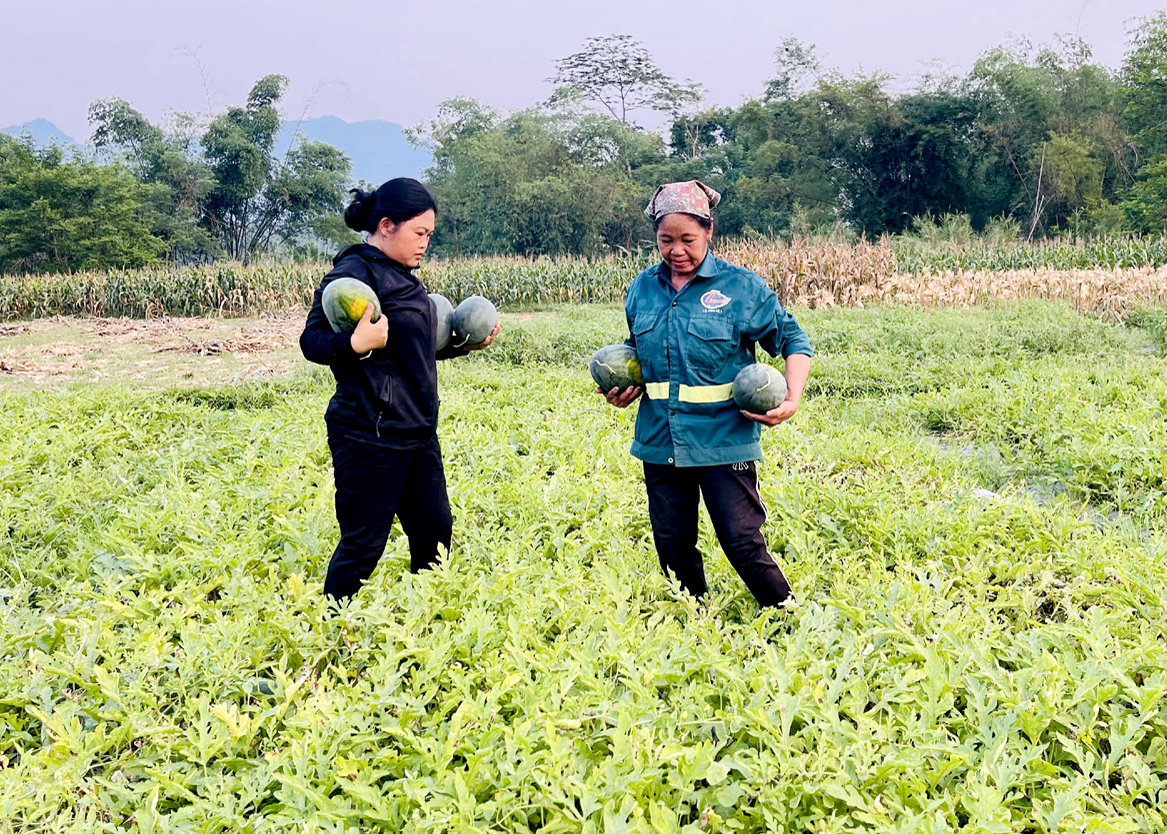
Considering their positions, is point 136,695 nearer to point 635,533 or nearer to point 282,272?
point 635,533

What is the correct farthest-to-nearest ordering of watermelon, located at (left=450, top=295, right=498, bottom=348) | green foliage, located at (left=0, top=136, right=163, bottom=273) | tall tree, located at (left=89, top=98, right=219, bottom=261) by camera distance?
tall tree, located at (left=89, top=98, right=219, bottom=261)
green foliage, located at (left=0, top=136, right=163, bottom=273)
watermelon, located at (left=450, top=295, right=498, bottom=348)

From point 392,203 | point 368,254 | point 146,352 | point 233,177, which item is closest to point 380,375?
point 368,254

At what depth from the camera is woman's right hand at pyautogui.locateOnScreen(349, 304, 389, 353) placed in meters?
2.86

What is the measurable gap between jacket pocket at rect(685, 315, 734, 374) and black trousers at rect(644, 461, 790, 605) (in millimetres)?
381

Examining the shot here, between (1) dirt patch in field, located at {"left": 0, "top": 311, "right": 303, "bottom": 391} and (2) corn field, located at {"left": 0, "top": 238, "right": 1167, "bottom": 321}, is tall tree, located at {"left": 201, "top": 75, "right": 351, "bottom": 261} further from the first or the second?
(1) dirt patch in field, located at {"left": 0, "top": 311, "right": 303, "bottom": 391}

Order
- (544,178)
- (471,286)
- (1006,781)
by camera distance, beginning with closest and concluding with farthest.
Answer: (1006,781) → (471,286) → (544,178)

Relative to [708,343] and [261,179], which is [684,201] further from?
[261,179]

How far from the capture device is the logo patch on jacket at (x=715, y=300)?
3.12 meters

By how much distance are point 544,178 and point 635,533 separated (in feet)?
144

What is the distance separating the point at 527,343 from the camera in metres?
11.2

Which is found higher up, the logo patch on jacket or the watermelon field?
the logo patch on jacket

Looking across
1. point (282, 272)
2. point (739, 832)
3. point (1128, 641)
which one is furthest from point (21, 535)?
point (282, 272)

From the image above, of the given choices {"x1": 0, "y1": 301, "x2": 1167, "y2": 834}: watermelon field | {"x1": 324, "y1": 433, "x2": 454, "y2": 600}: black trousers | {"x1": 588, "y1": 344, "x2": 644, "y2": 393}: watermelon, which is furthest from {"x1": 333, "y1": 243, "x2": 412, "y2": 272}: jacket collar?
{"x1": 0, "y1": 301, "x2": 1167, "y2": 834}: watermelon field

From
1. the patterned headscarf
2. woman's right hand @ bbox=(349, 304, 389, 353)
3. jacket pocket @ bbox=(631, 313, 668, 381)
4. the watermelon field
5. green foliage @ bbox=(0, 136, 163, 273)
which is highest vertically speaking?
green foliage @ bbox=(0, 136, 163, 273)
